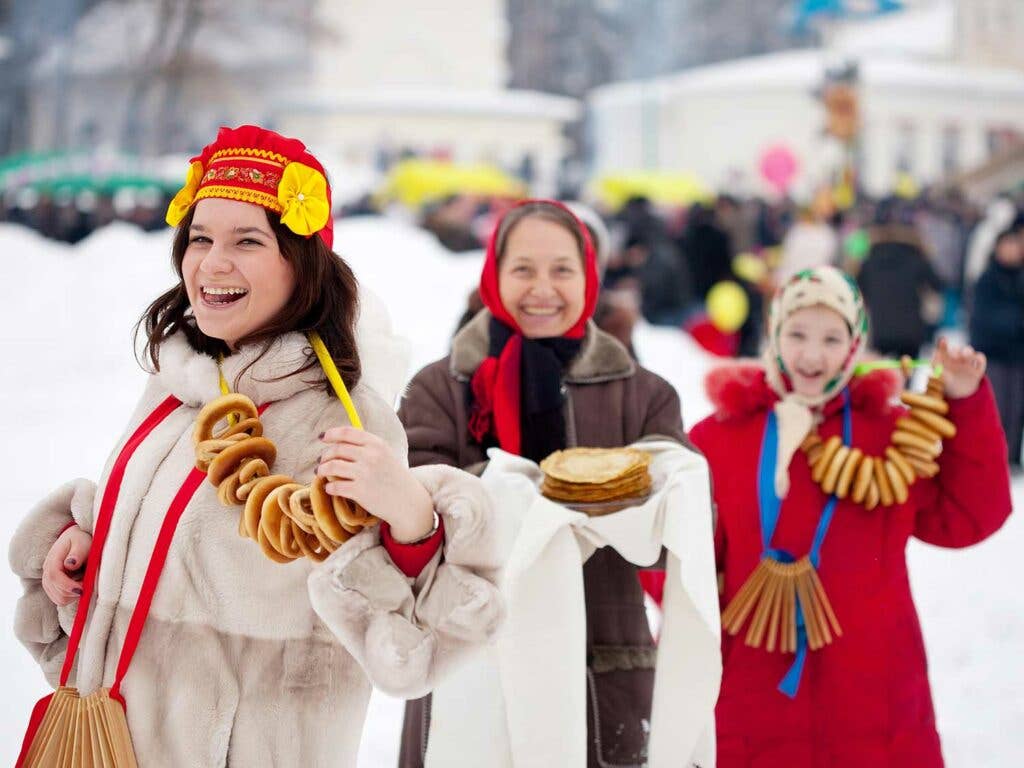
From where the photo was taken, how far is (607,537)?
8.99ft

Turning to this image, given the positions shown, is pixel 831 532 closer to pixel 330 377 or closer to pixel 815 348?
pixel 815 348

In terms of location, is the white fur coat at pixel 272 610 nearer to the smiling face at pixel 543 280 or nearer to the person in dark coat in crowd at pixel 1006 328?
the smiling face at pixel 543 280

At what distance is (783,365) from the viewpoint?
3.41m

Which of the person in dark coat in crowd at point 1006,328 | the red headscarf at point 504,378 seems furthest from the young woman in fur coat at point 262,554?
the person in dark coat in crowd at point 1006,328

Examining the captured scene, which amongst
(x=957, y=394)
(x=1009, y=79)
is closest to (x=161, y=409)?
(x=957, y=394)

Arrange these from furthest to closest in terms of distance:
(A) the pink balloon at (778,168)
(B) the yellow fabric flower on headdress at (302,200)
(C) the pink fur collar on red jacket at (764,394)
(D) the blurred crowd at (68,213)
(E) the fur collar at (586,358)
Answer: (A) the pink balloon at (778,168), (D) the blurred crowd at (68,213), (C) the pink fur collar on red jacket at (764,394), (E) the fur collar at (586,358), (B) the yellow fabric flower on headdress at (302,200)

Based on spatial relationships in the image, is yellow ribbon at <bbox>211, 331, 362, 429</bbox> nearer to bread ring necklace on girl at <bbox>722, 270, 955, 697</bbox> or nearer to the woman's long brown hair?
the woman's long brown hair

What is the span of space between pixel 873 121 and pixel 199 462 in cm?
4885

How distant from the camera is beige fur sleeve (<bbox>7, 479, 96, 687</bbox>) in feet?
7.20

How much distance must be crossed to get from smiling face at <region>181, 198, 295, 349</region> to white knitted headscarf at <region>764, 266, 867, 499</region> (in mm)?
1640

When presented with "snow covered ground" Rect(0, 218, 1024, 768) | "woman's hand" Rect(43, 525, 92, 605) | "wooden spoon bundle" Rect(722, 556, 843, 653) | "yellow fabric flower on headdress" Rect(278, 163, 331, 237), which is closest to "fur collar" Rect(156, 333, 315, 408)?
"yellow fabric flower on headdress" Rect(278, 163, 331, 237)

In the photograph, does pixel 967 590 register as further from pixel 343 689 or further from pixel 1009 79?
pixel 1009 79

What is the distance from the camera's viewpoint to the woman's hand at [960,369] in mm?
3227

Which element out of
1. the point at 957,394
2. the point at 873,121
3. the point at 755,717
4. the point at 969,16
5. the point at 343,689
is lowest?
the point at 755,717
